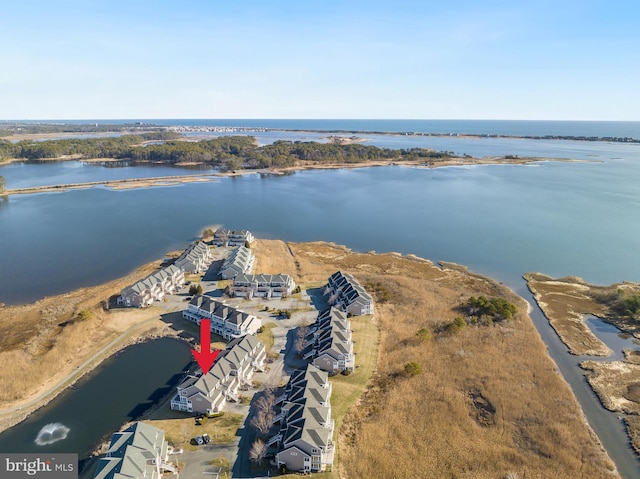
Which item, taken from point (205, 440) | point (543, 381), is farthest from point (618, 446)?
point (205, 440)

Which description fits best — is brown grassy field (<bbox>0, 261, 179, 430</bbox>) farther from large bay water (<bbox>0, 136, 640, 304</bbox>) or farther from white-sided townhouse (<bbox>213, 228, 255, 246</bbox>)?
white-sided townhouse (<bbox>213, 228, 255, 246</bbox>)

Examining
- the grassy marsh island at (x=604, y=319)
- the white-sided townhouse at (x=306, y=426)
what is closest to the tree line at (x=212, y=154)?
the grassy marsh island at (x=604, y=319)

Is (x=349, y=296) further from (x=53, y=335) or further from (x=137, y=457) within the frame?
(x=53, y=335)

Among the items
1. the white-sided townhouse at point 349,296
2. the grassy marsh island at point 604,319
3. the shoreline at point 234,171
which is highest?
the shoreline at point 234,171

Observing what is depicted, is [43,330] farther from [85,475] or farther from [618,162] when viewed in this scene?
[618,162]

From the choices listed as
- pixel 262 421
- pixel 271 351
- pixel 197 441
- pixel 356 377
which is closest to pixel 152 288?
pixel 271 351

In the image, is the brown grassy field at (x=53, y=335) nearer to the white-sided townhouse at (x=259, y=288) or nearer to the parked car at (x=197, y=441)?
the white-sided townhouse at (x=259, y=288)
